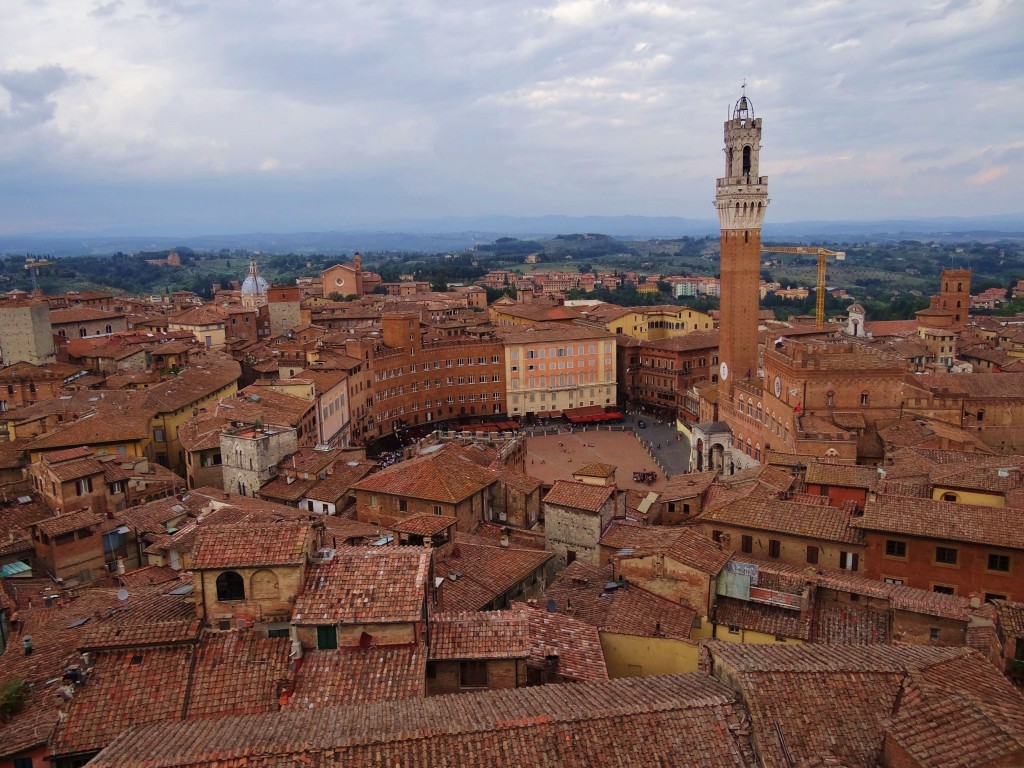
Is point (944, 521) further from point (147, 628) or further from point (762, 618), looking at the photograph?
point (147, 628)

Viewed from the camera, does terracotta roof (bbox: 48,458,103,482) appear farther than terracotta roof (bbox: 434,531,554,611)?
Yes

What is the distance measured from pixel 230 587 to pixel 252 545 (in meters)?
0.90

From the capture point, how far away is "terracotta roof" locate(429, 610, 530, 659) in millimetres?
15016

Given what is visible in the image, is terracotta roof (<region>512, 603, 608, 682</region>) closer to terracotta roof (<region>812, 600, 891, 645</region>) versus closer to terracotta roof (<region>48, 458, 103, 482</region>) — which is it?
terracotta roof (<region>812, 600, 891, 645</region>)

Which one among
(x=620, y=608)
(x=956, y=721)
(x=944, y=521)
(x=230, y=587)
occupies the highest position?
(x=956, y=721)

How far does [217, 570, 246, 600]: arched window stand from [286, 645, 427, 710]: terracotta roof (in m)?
1.98

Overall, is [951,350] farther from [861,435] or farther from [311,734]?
[311,734]

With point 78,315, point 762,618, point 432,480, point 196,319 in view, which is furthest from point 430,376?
point 762,618

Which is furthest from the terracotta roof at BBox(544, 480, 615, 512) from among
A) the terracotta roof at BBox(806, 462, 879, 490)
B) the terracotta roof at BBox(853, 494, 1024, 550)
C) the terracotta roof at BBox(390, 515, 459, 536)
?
the terracotta roof at BBox(853, 494, 1024, 550)

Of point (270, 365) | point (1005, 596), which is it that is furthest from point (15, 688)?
point (270, 365)

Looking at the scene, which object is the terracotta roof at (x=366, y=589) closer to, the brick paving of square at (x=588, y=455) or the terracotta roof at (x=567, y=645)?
the terracotta roof at (x=567, y=645)

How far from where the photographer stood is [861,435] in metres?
43.8

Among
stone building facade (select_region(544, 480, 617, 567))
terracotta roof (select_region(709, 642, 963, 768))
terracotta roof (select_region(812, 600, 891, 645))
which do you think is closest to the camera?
terracotta roof (select_region(709, 642, 963, 768))

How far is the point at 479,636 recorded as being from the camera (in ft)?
50.7
